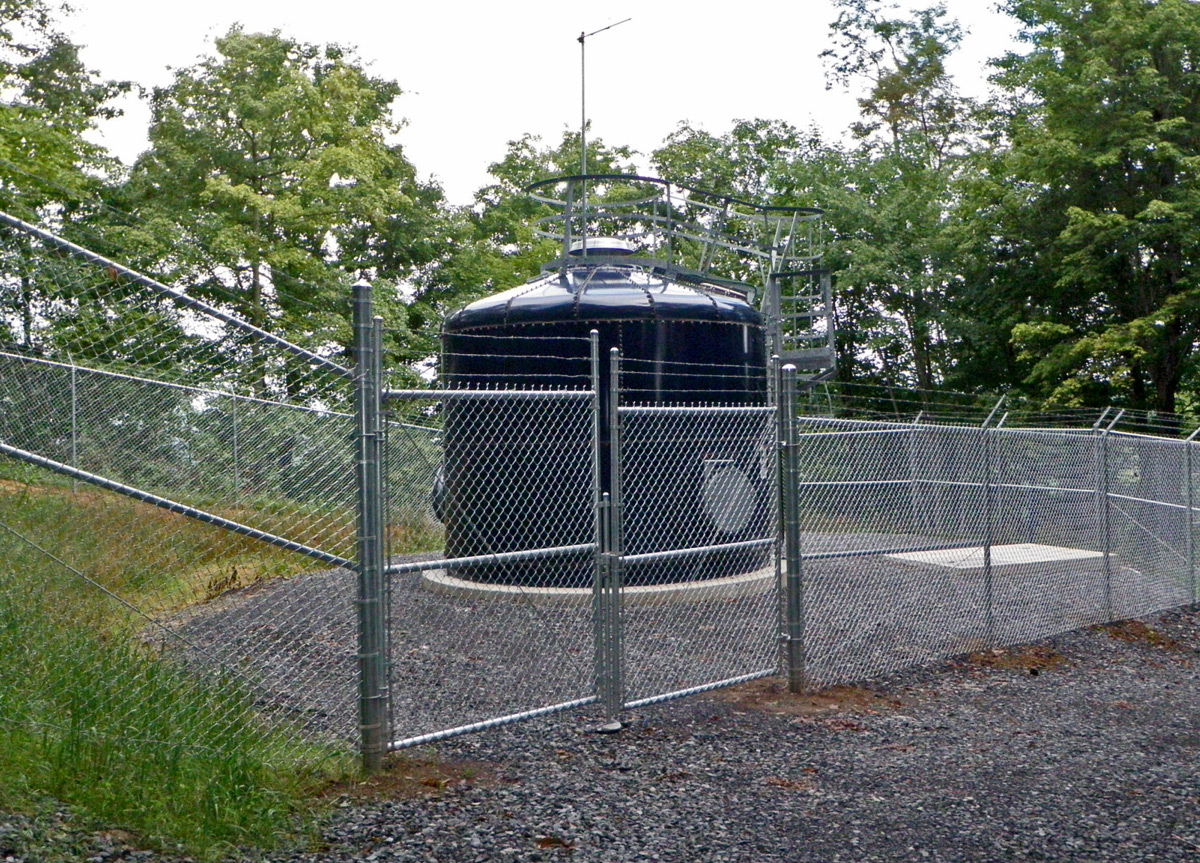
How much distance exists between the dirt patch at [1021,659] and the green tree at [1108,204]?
1559 cm

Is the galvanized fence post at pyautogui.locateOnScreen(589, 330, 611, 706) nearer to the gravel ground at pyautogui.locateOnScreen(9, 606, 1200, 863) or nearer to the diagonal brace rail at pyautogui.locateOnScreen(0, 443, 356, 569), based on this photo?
the gravel ground at pyautogui.locateOnScreen(9, 606, 1200, 863)

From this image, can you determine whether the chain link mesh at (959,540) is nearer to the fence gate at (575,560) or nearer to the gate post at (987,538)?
the gate post at (987,538)

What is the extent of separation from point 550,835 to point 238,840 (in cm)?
130

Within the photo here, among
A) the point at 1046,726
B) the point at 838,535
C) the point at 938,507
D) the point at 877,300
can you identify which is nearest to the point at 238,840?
the point at 1046,726

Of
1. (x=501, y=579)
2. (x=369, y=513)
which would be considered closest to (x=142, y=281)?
(x=369, y=513)

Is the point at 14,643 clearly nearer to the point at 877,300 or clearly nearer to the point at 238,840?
the point at 238,840

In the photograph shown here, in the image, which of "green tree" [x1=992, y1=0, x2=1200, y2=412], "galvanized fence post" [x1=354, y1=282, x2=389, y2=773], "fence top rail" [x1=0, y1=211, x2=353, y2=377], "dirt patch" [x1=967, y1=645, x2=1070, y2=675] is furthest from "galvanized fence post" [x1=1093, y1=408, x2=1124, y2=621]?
"green tree" [x1=992, y1=0, x2=1200, y2=412]

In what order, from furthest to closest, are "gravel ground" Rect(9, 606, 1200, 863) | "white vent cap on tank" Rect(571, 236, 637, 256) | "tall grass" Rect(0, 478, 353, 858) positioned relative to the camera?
"white vent cap on tank" Rect(571, 236, 637, 256), "gravel ground" Rect(9, 606, 1200, 863), "tall grass" Rect(0, 478, 353, 858)

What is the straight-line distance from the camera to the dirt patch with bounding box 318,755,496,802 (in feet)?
17.5

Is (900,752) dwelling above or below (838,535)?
below

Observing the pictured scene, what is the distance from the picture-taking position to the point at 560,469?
10.6m

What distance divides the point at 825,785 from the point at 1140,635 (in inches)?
250

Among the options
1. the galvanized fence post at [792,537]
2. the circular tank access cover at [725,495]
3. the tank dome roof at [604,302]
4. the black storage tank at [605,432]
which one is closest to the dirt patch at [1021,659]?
the galvanized fence post at [792,537]

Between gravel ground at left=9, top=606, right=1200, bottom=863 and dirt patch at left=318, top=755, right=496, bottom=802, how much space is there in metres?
0.05
